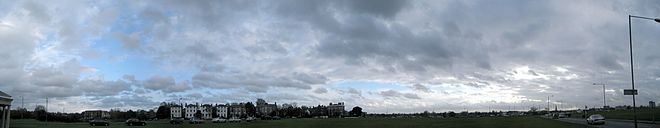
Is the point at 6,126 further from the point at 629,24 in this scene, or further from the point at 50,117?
the point at 50,117

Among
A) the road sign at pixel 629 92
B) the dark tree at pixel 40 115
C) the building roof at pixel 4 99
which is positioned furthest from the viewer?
the dark tree at pixel 40 115

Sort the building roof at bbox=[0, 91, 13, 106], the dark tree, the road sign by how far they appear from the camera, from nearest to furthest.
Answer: the building roof at bbox=[0, 91, 13, 106], the road sign, the dark tree

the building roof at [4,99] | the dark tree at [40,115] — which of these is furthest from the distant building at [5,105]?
the dark tree at [40,115]

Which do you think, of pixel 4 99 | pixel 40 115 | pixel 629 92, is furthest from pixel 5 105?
pixel 40 115

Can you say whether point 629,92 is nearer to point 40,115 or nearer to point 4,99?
point 4,99

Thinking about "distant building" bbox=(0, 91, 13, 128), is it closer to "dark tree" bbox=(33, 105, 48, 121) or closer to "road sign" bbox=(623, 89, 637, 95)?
"road sign" bbox=(623, 89, 637, 95)

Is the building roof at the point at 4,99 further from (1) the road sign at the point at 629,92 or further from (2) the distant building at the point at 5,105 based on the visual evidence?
(1) the road sign at the point at 629,92

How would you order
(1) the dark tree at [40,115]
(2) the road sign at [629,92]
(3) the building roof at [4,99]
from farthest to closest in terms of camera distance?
1. (1) the dark tree at [40,115]
2. (2) the road sign at [629,92]
3. (3) the building roof at [4,99]

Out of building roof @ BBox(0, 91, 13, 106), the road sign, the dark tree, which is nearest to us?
building roof @ BBox(0, 91, 13, 106)

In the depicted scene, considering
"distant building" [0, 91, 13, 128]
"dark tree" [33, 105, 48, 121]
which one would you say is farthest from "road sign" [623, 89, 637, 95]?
"dark tree" [33, 105, 48, 121]

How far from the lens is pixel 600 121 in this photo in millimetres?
75500

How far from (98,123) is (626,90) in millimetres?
88347

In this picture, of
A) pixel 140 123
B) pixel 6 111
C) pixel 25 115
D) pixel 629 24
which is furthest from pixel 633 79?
pixel 25 115

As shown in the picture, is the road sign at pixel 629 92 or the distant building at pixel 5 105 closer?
the distant building at pixel 5 105
